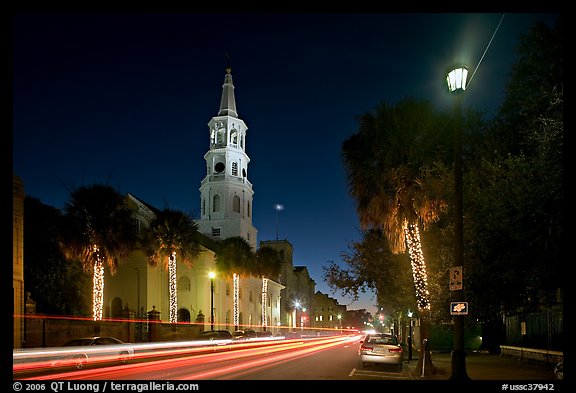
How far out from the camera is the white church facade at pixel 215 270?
57.2m

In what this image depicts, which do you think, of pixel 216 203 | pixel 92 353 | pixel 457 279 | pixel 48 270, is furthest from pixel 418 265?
pixel 216 203

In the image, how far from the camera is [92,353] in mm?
22219

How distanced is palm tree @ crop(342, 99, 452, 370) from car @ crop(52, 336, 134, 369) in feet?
37.4

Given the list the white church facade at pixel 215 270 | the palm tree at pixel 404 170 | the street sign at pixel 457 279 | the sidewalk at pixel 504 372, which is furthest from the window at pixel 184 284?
the street sign at pixel 457 279

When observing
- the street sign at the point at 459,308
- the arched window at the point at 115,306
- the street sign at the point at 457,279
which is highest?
the street sign at the point at 457,279

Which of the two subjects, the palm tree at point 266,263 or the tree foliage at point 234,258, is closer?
the tree foliage at point 234,258

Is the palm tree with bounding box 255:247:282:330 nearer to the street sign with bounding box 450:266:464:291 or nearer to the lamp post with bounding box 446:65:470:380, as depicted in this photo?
the lamp post with bounding box 446:65:470:380

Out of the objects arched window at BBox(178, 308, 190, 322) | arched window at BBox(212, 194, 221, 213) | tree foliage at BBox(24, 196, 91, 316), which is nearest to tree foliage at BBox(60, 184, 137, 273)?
tree foliage at BBox(24, 196, 91, 316)

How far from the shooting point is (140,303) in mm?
56500

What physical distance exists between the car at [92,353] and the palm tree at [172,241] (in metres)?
22.6

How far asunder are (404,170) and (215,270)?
4275cm

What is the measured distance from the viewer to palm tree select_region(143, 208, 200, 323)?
160 ft

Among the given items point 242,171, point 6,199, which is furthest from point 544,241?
point 242,171

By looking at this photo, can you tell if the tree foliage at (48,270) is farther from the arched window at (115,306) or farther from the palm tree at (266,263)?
the palm tree at (266,263)
